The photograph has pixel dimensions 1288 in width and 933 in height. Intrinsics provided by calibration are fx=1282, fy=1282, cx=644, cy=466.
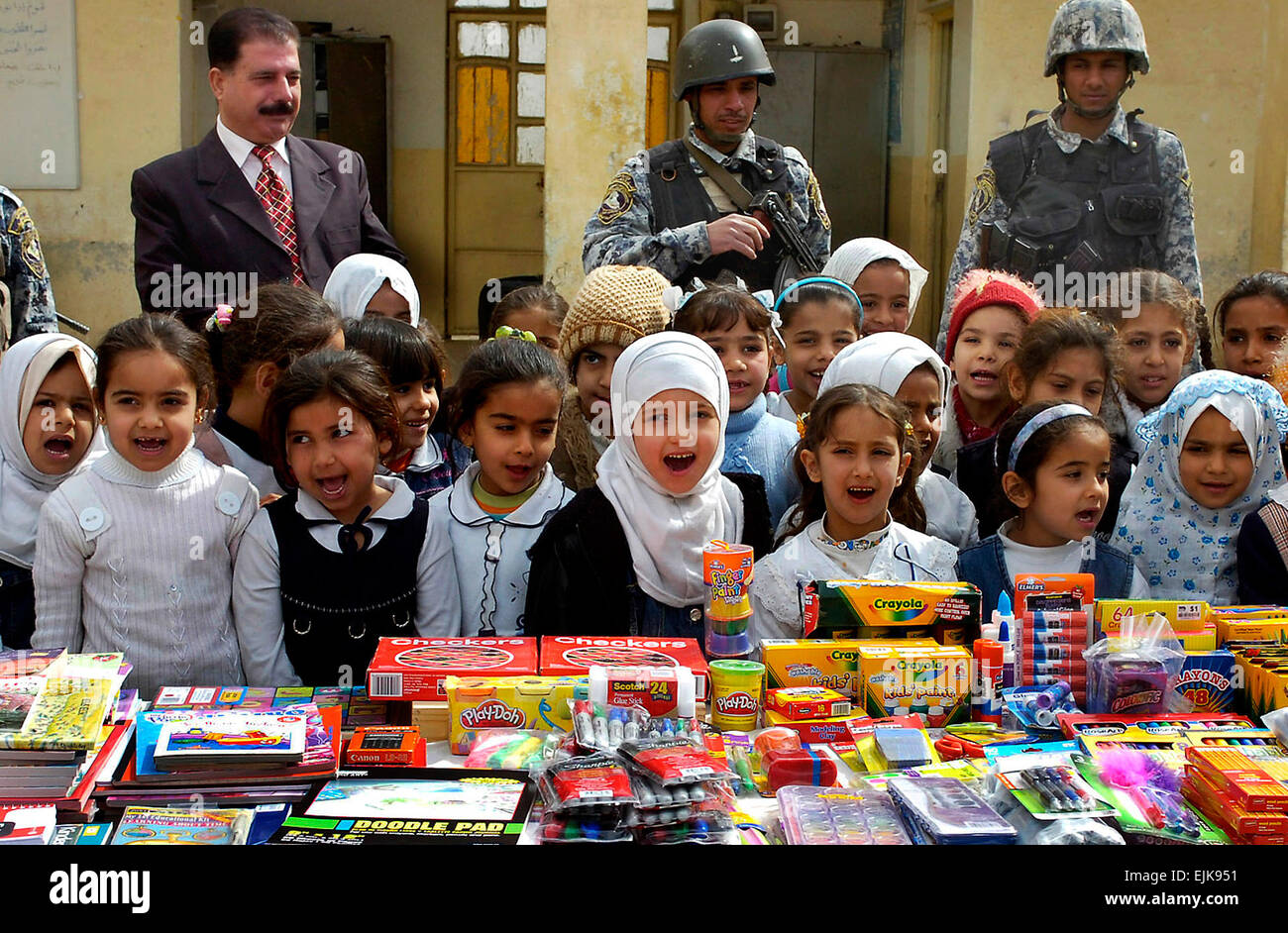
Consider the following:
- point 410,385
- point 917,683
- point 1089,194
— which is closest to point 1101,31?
point 1089,194

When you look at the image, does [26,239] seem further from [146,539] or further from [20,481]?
[146,539]

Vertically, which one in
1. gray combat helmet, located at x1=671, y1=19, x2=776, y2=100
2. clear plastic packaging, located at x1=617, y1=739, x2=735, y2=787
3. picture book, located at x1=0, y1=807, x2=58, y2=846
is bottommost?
picture book, located at x1=0, y1=807, x2=58, y2=846

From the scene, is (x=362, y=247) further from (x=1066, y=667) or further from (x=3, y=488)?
(x=1066, y=667)

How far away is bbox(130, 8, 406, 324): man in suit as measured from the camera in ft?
14.6

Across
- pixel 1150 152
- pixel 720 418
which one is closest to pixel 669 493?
pixel 720 418

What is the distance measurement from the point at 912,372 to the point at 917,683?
124cm

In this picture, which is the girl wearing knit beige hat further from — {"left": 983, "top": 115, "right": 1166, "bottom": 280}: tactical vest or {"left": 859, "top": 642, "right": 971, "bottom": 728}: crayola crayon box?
{"left": 983, "top": 115, "right": 1166, "bottom": 280}: tactical vest

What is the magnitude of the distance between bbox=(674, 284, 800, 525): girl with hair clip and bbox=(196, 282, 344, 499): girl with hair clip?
1.11 meters

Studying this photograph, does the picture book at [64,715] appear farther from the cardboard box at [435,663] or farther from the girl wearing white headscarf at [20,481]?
the girl wearing white headscarf at [20,481]

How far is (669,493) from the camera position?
126 inches

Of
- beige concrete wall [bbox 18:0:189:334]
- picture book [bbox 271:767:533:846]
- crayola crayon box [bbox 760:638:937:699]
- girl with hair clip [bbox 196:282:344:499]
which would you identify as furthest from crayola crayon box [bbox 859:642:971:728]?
beige concrete wall [bbox 18:0:189:334]

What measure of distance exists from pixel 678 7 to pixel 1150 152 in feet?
17.6

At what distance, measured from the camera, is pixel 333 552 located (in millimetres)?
3053

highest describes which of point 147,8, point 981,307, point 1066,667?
point 147,8
